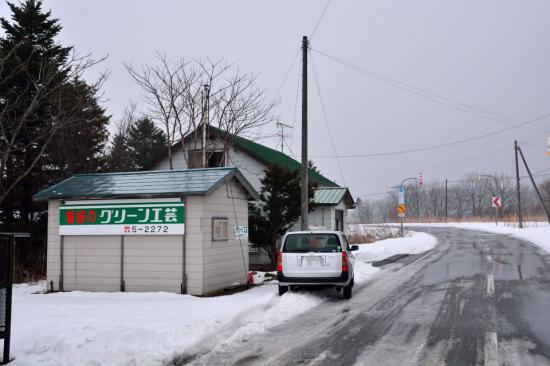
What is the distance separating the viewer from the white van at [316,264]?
12.1 metres

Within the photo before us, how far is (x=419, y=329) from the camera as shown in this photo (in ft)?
28.4

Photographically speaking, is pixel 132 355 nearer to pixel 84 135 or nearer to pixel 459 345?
pixel 459 345

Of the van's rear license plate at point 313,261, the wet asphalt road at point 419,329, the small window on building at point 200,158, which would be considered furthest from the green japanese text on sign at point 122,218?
the small window on building at point 200,158

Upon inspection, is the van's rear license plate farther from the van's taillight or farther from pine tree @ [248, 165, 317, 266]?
pine tree @ [248, 165, 317, 266]

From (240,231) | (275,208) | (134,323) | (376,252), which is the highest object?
(275,208)

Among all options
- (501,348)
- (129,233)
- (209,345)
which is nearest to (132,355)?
(209,345)

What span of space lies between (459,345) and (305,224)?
9.89 meters

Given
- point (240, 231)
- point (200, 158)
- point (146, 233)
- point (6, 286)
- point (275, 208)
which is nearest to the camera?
point (6, 286)

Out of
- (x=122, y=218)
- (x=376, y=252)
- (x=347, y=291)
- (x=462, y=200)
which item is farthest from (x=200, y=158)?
(x=462, y=200)

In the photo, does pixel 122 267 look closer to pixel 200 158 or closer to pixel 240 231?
pixel 240 231

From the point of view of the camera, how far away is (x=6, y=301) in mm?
6844

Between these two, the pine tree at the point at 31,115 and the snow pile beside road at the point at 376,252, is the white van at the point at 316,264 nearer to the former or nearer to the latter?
the snow pile beside road at the point at 376,252

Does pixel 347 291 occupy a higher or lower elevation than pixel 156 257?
lower

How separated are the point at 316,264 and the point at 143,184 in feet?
19.1
